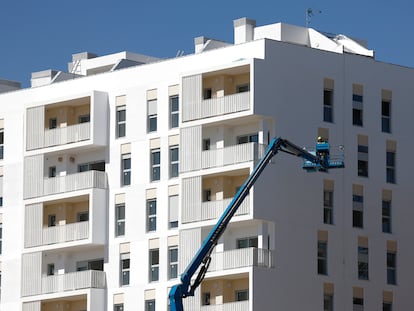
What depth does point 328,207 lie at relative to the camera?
11162 cm

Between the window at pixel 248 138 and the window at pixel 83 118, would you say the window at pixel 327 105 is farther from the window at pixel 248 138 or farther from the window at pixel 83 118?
the window at pixel 83 118

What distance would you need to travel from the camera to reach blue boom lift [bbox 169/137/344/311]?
322ft

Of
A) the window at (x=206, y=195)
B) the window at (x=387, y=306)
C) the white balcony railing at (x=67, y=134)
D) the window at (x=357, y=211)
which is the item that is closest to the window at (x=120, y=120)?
the white balcony railing at (x=67, y=134)

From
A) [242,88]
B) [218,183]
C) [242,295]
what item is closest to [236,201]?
[218,183]

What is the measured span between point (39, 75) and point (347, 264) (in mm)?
26277

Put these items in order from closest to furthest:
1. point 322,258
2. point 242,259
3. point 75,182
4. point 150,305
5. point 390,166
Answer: point 242,259, point 322,258, point 150,305, point 390,166, point 75,182

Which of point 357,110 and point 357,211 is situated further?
point 357,110

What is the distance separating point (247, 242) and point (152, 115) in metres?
10.8

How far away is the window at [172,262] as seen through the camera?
11219 cm

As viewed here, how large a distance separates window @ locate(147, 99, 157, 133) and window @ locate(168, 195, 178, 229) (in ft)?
15.0

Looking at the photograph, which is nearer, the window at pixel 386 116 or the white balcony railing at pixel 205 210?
the white balcony railing at pixel 205 210

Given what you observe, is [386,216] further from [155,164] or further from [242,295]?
[155,164]

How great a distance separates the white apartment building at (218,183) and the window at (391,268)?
6 cm

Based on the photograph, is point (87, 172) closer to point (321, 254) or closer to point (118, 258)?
point (118, 258)
